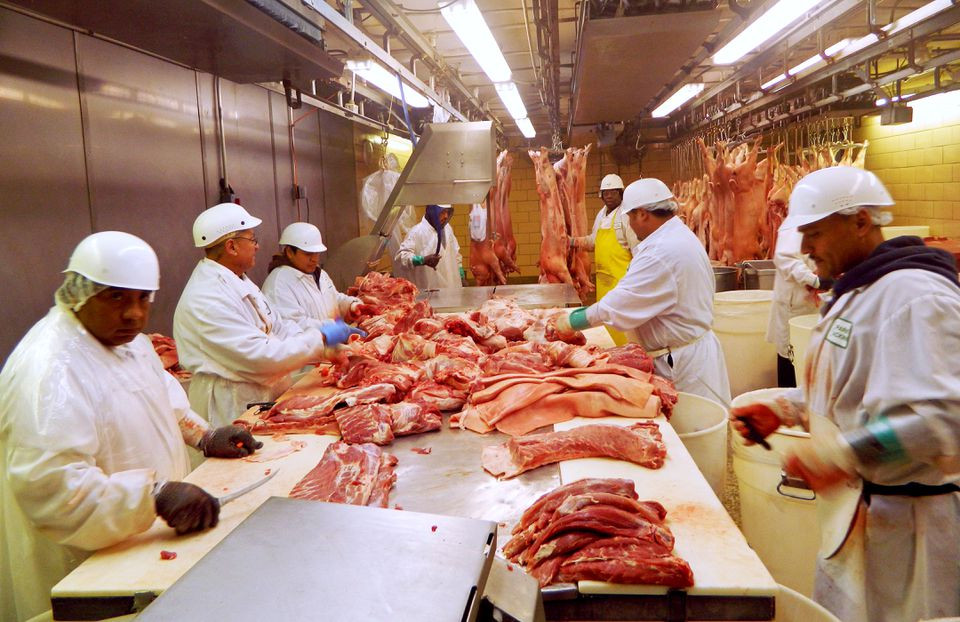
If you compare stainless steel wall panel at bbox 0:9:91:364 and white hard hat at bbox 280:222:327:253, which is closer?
stainless steel wall panel at bbox 0:9:91:364

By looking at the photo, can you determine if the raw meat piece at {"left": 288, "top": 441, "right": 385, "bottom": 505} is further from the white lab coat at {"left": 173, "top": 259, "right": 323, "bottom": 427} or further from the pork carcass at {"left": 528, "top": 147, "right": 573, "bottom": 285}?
the pork carcass at {"left": 528, "top": 147, "right": 573, "bottom": 285}

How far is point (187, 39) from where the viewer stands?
3018 mm

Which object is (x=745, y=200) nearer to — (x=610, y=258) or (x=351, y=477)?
(x=610, y=258)

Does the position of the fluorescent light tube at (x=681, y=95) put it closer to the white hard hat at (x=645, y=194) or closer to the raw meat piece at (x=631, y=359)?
the white hard hat at (x=645, y=194)

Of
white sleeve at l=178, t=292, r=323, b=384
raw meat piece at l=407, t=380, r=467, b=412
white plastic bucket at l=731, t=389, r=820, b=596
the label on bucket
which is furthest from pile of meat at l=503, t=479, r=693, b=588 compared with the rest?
white sleeve at l=178, t=292, r=323, b=384

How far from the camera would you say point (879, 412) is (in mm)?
2104

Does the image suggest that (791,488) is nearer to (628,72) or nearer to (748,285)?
(628,72)

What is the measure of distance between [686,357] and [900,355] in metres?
2.37

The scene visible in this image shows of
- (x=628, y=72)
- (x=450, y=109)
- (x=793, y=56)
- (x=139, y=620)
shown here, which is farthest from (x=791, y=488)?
(x=793, y=56)

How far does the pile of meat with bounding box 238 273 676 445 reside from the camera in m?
3.14

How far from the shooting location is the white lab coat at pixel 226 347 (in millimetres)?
3793

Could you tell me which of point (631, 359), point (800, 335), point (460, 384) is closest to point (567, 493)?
point (460, 384)

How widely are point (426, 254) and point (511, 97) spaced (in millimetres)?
2413

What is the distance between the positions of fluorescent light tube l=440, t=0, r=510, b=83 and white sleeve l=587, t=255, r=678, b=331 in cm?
204
